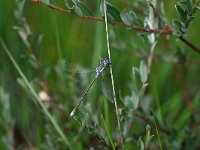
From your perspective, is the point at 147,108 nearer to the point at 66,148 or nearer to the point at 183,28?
the point at 66,148

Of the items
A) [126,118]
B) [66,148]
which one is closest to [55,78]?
[66,148]

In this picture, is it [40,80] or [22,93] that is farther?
[22,93]

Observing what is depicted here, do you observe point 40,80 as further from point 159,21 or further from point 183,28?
point 183,28

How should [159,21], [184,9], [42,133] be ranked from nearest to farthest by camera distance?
1. [184,9]
2. [159,21]
3. [42,133]

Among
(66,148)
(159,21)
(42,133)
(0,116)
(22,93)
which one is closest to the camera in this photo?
(159,21)

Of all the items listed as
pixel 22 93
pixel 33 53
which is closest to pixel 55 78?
pixel 22 93

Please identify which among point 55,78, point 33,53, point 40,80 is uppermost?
point 33,53

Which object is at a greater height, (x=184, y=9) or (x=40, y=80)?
(x=184, y=9)
